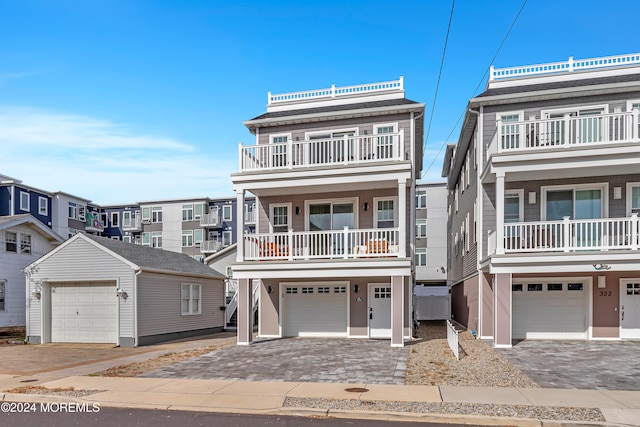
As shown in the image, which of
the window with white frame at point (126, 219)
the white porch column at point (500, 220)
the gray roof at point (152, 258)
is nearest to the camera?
the white porch column at point (500, 220)

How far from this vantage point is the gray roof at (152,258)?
1930cm

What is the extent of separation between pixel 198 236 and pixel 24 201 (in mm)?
15635

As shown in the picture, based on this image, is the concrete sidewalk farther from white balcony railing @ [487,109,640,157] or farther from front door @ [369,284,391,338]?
white balcony railing @ [487,109,640,157]

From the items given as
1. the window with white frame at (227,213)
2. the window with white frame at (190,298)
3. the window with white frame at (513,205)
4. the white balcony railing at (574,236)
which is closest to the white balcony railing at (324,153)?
the window with white frame at (513,205)

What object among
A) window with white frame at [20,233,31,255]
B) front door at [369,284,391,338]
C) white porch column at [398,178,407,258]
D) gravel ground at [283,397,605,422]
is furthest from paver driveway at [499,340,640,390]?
window with white frame at [20,233,31,255]

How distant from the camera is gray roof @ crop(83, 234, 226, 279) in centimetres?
1930

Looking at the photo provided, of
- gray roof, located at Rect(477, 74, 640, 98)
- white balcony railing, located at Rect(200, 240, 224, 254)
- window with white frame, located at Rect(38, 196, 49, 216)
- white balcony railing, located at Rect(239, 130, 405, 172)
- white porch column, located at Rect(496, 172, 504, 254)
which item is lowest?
white balcony railing, located at Rect(200, 240, 224, 254)

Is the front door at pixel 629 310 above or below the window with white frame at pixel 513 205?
below

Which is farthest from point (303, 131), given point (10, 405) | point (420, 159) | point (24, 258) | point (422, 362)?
point (24, 258)

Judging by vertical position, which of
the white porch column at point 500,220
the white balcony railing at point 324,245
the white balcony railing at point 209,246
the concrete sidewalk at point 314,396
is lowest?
the concrete sidewalk at point 314,396

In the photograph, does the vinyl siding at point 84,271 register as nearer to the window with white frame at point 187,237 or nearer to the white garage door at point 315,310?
the white garage door at point 315,310

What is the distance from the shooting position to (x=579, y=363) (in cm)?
1230

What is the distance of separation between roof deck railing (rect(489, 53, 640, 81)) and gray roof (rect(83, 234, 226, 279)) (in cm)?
1545

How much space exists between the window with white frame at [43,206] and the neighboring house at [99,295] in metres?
Answer: 26.0
